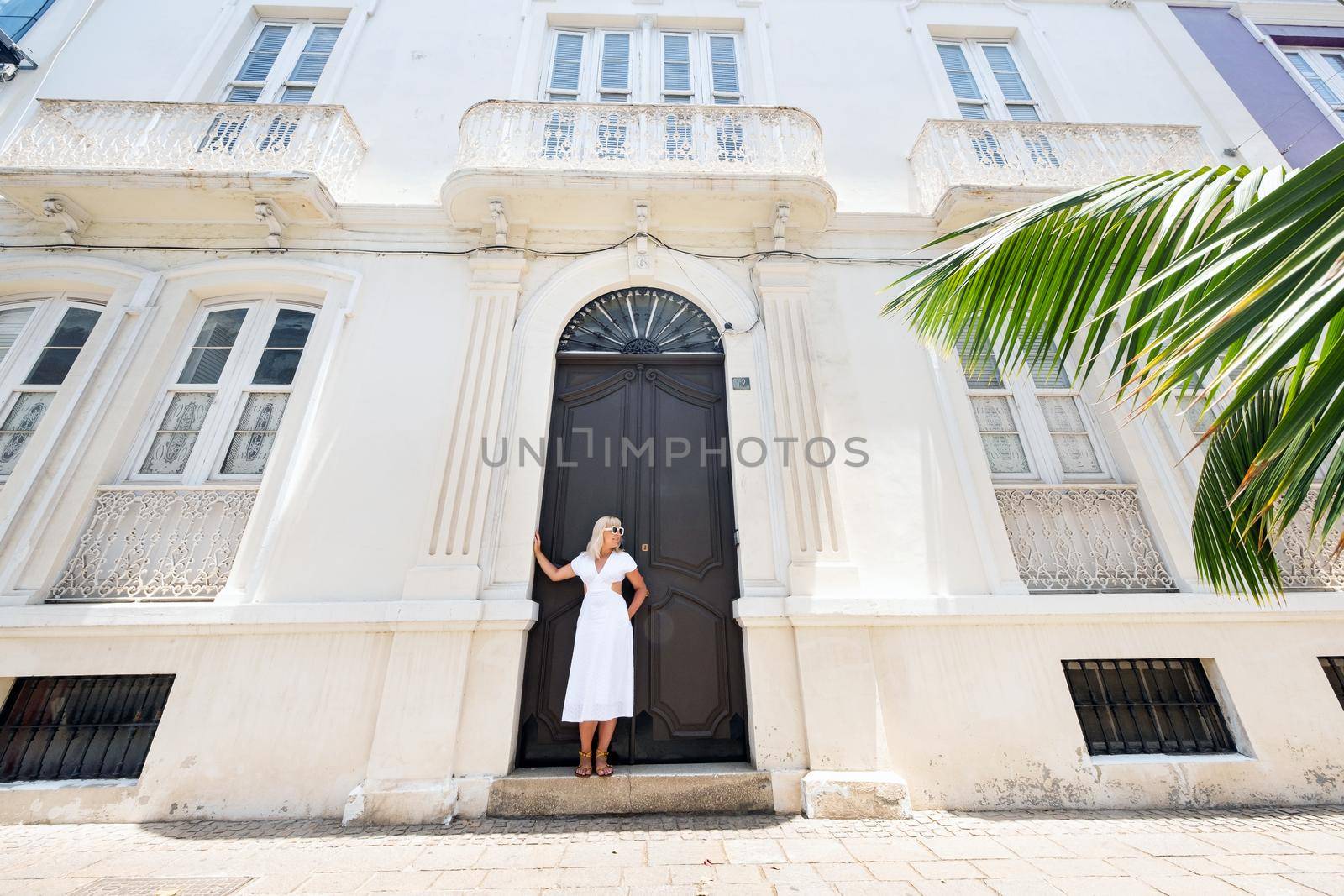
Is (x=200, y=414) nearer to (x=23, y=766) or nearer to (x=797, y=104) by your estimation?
(x=23, y=766)

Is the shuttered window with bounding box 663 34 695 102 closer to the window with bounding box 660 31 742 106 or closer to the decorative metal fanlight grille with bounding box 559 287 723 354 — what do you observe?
the window with bounding box 660 31 742 106

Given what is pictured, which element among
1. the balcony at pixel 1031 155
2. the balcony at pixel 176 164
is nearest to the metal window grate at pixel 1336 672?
the balcony at pixel 1031 155

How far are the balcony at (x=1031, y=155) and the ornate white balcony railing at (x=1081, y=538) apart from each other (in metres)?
2.58

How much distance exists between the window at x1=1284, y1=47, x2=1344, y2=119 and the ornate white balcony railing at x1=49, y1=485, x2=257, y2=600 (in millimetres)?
11884

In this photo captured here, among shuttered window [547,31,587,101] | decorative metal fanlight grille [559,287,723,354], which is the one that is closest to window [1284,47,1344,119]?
decorative metal fanlight grille [559,287,723,354]

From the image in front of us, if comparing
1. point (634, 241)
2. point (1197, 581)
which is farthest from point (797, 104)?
point (1197, 581)

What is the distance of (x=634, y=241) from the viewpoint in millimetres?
4711

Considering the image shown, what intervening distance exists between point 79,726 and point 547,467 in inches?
128

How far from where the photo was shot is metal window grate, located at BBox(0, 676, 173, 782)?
3209 mm

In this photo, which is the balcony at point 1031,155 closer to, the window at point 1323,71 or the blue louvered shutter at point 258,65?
the window at point 1323,71

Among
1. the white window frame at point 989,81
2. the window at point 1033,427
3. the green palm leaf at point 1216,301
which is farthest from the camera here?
the white window frame at point 989,81

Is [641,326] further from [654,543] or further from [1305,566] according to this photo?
[1305,566]

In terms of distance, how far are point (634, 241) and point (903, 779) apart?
4.46 m

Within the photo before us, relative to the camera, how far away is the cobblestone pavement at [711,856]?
2.20 metres
